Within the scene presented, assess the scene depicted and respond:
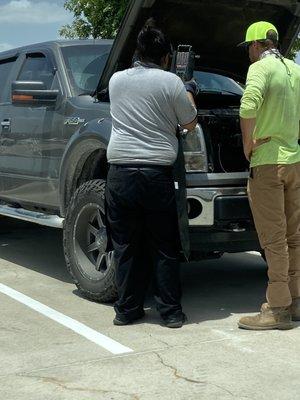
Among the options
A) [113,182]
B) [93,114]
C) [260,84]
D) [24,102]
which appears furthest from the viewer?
[24,102]

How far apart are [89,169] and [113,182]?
1057 millimetres

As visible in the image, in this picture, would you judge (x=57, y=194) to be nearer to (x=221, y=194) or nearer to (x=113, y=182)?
(x=113, y=182)

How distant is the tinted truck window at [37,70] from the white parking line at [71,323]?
6.32 ft

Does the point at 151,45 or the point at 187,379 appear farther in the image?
the point at 151,45

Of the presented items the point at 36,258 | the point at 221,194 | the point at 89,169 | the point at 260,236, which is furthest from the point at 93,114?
the point at 36,258

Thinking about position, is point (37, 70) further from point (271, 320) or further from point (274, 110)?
point (271, 320)

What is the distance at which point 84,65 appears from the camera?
6.43 m

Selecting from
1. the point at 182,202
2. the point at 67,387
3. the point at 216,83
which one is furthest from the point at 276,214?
the point at 216,83

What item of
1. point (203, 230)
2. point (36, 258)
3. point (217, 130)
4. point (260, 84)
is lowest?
point (36, 258)

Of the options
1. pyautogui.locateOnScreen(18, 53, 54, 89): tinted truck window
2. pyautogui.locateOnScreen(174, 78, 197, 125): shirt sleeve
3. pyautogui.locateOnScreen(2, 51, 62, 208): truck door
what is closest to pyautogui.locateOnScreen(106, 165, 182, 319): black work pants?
pyautogui.locateOnScreen(174, 78, 197, 125): shirt sleeve

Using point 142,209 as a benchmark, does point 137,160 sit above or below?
above

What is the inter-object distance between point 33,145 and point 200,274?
6.73 ft

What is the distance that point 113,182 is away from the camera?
488cm

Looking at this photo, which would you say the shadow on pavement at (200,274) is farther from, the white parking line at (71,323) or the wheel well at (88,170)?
the wheel well at (88,170)
